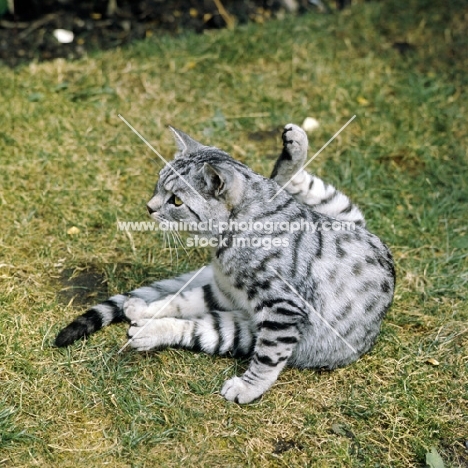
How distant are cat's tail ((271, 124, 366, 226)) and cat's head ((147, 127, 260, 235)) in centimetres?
58

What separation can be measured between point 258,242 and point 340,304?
20.4 inches

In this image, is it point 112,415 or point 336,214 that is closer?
point 112,415

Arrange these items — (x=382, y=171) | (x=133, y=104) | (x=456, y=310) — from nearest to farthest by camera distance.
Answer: (x=456, y=310)
(x=382, y=171)
(x=133, y=104)

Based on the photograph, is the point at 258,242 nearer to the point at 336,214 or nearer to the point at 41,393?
the point at 336,214

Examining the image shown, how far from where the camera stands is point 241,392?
9.99 ft

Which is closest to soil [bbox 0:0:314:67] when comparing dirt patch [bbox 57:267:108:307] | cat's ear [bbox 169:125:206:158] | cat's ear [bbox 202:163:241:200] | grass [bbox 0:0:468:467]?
grass [bbox 0:0:468:467]

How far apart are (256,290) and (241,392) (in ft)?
1.58

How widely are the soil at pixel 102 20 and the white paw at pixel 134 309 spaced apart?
9.85ft

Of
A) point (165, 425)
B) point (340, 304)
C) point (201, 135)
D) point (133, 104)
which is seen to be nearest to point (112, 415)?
point (165, 425)

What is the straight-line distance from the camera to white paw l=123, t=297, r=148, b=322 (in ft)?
10.9

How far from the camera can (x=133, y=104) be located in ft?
16.7

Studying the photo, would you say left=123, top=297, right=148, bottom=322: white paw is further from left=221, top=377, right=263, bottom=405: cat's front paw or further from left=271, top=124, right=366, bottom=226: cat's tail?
left=271, top=124, right=366, bottom=226: cat's tail

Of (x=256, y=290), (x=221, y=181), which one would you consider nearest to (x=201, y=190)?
(x=221, y=181)

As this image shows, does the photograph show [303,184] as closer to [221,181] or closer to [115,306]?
[221,181]
